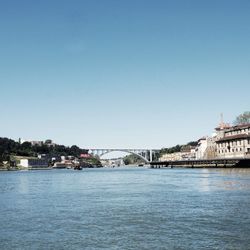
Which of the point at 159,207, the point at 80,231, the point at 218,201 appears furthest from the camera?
the point at 218,201

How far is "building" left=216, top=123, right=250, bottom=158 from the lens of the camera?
170 metres

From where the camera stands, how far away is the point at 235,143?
178250mm

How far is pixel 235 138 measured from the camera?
578ft

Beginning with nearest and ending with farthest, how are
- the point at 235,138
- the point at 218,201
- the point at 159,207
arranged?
the point at 159,207 < the point at 218,201 < the point at 235,138

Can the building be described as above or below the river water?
above

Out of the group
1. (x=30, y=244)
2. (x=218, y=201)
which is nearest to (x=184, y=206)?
(x=218, y=201)

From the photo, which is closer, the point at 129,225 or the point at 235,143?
the point at 129,225

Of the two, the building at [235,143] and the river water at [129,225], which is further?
the building at [235,143]

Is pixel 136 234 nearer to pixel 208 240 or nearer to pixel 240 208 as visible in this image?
pixel 208 240

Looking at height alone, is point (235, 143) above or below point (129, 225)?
Result: above

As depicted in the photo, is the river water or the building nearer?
the river water

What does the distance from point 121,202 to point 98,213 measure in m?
8.55

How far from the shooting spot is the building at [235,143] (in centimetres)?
17012

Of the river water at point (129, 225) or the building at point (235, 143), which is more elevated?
the building at point (235, 143)
